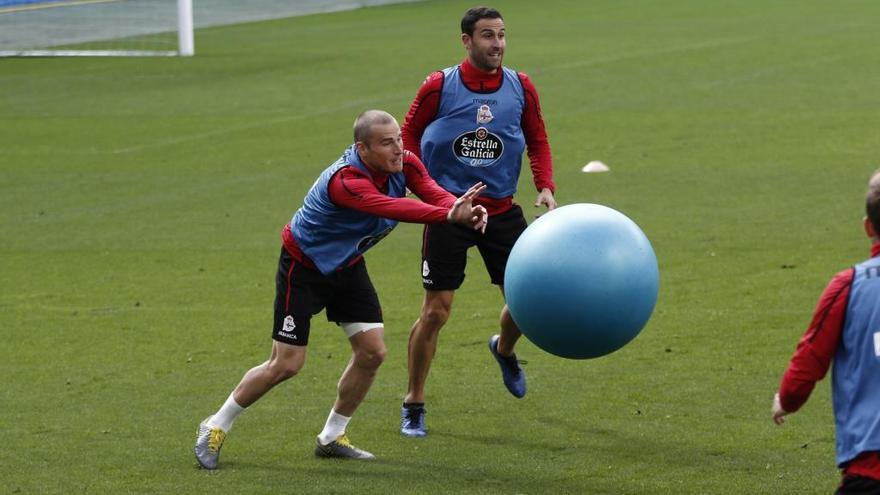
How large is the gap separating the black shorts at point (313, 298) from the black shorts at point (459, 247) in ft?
2.80

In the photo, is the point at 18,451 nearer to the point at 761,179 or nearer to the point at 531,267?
the point at 531,267

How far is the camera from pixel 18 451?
839 centimetres

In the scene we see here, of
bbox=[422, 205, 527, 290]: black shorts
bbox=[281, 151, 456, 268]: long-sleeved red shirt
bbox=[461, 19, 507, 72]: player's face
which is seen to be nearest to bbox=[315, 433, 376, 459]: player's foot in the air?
bbox=[281, 151, 456, 268]: long-sleeved red shirt

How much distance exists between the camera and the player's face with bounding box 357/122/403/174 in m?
7.70

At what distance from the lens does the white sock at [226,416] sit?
8.13 meters

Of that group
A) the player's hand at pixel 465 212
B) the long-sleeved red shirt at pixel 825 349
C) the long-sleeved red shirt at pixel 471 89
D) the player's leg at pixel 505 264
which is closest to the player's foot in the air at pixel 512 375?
the player's leg at pixel 505 264

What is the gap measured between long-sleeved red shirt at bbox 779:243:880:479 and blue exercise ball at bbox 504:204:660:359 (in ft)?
5.02

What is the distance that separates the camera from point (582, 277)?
683 centimetres

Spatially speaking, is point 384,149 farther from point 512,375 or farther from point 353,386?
Answer: point 512,375

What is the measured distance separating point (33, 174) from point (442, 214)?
12783 mm

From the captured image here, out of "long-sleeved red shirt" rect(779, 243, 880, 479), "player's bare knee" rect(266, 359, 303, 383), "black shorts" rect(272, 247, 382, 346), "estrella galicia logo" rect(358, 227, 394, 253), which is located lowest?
"player's bare knee" rect(266, 359, 303, 383)

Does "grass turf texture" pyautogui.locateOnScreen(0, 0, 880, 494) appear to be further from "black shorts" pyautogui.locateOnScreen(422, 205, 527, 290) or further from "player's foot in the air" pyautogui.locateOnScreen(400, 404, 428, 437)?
"black shorts" pyautogui.locateOnScreen(422, 205, 527, 290)

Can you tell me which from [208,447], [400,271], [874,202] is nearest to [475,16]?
[208,447]

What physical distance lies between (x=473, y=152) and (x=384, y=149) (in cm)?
151
